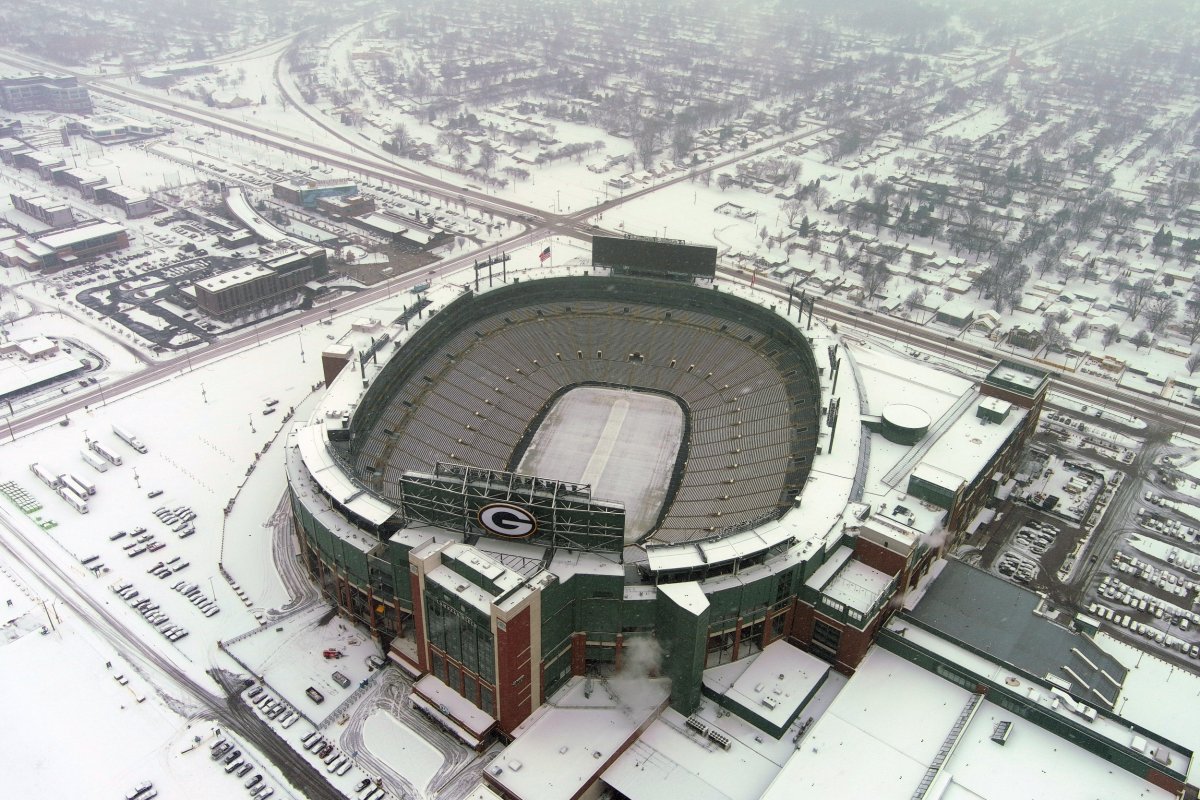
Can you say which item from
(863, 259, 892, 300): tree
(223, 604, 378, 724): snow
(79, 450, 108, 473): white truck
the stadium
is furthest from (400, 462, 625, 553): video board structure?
(863, 259, 892, 300): tree

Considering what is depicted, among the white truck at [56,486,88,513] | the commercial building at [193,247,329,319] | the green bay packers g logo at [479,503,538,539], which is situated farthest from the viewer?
the commercial building at [193,247,329,319]

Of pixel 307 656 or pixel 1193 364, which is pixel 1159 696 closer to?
pixel 307 656

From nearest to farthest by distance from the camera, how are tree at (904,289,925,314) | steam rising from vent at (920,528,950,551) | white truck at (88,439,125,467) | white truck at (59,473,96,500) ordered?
steam rising from vent at (920,528,950,551), white truck at (59,473,96,500), white truck at (88,439,125,467), tree at (904,289,925,314)

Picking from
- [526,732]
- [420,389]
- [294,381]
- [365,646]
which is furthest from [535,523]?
[294,381]

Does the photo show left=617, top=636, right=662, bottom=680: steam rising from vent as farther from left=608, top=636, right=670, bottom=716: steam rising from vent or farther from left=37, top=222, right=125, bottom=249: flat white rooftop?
left=37, top=222, right=125, bottom=249: flat white rooftop

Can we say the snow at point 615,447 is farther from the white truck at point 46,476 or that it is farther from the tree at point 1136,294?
the tree at point 1136,294

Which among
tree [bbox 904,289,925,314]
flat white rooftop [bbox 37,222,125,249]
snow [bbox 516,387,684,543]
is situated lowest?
snow [bbox 516,387,684,543]
